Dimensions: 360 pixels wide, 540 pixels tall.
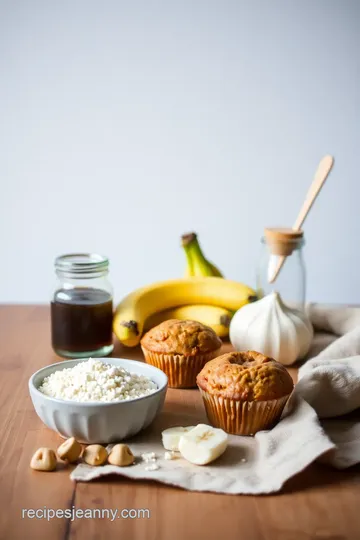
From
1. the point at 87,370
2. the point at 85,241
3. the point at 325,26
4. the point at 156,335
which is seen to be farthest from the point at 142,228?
the point at 87,370

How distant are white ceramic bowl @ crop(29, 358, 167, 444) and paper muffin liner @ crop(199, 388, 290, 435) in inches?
4.0

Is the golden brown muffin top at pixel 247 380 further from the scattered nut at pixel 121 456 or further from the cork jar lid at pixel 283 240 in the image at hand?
Answer: the cork jar lid at pixel 283 240

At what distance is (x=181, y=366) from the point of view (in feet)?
4.76

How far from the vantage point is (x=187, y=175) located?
9.02 feet

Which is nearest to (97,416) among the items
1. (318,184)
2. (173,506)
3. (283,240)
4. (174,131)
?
(173,506)

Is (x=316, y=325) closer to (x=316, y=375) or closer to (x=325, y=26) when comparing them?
(x=316, y=375)

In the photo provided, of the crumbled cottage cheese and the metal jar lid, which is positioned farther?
the metal jar lid

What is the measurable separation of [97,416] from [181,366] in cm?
35

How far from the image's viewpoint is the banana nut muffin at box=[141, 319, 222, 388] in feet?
4.77

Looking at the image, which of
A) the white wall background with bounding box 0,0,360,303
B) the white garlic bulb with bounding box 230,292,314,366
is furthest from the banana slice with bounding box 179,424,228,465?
the white wall background with bounding box 0,0,360,303

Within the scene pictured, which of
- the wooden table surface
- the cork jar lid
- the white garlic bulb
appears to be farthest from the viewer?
the cork jar lid

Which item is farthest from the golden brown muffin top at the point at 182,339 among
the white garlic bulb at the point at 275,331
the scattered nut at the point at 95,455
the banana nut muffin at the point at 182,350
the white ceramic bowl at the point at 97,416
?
the scattered nut at the point at 95,455

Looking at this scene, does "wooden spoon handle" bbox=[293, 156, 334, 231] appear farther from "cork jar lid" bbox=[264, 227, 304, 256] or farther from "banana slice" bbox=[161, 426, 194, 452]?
"banana slice" bbox=[161, 426, 194, 452]

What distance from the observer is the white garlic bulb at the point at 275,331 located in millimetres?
1586
